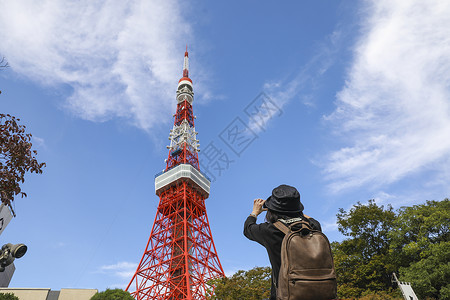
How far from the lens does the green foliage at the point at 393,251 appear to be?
44.3 feet

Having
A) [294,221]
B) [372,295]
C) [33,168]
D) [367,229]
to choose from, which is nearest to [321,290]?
[294,221]

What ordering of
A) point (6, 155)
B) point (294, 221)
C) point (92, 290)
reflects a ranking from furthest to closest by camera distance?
1. point (92, 290)
2. point (6, 155)
3. point (294, 221)

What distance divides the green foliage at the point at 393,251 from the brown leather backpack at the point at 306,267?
46.1ft

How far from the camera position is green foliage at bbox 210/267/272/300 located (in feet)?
47.3

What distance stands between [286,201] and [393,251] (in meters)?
16.9

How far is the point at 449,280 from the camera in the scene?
43.2ft

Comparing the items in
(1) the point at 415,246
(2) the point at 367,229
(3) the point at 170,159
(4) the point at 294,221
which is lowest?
(4) the point at 294,221

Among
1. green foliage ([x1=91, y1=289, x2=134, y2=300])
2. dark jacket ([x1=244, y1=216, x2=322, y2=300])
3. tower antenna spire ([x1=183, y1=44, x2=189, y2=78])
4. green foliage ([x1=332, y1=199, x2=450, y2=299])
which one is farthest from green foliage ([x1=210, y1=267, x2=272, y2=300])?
tower antenna spire ([x1=183, y1=44, x2=189, y2=78])

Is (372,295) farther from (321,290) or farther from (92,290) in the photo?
(92,290)

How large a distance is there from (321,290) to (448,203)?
1951 cm

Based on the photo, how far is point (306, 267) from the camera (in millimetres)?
1961

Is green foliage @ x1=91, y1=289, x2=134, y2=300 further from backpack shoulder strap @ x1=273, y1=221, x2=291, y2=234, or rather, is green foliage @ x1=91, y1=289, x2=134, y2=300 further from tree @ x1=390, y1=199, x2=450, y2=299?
backpack shoulder strap @ x1=273, y1=221, x2=291, y2=234

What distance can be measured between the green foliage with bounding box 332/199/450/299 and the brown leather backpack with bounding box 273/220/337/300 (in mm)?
14050

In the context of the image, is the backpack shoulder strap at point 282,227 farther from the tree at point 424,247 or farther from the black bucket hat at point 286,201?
the tree at point 424,247
